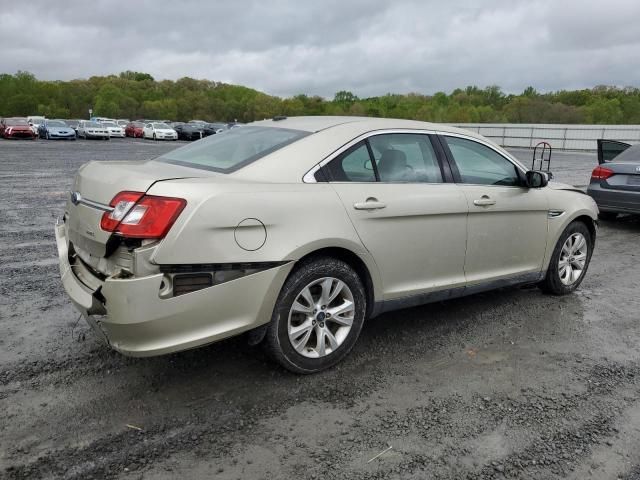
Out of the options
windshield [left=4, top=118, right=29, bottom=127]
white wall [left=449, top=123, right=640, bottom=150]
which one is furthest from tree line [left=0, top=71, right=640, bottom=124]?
windshield [left=4, top=118, right=29, bottom=127]

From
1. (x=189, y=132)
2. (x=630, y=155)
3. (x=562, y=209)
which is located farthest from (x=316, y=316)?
(x=189, y=132)

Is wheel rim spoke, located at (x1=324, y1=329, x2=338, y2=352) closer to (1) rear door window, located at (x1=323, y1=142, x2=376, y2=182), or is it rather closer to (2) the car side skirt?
(2) the car side skirt

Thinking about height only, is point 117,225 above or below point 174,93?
below

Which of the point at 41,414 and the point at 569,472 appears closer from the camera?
the point at 569,472

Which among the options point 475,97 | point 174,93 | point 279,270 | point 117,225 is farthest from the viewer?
point 174,93

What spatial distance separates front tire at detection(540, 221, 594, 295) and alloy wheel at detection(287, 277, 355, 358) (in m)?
2.56

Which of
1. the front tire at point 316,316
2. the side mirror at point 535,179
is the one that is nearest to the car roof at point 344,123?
the side mirror at point 535,179

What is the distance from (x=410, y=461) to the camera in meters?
2.74

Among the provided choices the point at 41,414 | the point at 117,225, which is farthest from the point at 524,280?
the point at 41,414

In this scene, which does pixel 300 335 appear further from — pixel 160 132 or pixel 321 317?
pixel 160 132

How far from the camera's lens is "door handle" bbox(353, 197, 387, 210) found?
362 centimetres

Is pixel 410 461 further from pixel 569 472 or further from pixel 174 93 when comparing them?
pixel 174 93

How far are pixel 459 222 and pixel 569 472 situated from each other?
6.48ft

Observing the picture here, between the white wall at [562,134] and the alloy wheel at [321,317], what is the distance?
1373 inches
